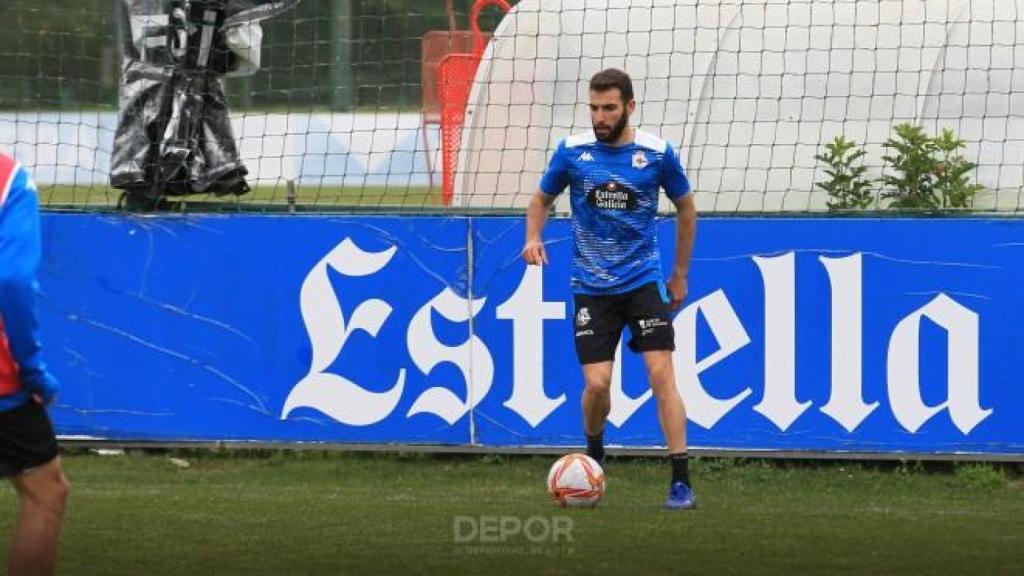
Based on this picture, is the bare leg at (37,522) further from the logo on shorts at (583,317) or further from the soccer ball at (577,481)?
the logo on shorts at (583,317)

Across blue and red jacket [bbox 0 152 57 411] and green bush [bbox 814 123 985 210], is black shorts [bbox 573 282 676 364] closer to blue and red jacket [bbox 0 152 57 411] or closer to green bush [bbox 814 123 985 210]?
green bush [bbox 814 123 985 210]

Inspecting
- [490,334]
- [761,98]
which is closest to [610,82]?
[490,334]

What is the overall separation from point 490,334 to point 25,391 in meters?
4.99

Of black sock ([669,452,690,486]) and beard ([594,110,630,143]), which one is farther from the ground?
beard ([594,110,630,143])

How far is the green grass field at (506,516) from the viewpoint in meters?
7.41

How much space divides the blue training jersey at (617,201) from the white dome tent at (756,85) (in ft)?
9.18

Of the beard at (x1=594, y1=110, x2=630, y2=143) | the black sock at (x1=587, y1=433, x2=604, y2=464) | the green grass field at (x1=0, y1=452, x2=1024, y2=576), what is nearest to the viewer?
the green grass field at (x1=0, y1=452, x2=1024, y2=576)

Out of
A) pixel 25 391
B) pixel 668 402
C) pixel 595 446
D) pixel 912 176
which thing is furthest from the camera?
pixel 912 176

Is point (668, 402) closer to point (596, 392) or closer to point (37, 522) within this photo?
point (596, 392)

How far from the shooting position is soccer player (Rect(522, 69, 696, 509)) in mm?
8656

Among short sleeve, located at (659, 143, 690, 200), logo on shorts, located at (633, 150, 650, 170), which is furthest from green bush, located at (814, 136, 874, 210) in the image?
logo on shorts, located at (633, 150, 650, 170)

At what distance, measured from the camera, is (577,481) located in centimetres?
855

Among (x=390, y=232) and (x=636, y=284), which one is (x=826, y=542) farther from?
(x=390, y=232)

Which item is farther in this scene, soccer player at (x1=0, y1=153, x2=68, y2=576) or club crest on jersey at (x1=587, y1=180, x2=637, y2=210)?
club crest on jersey at (x1=587, y1=180, x2=637, y2=210)
